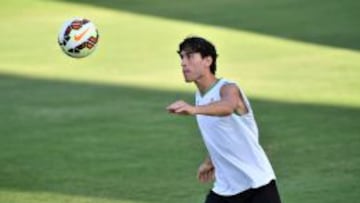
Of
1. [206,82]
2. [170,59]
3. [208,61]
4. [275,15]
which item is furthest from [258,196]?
[275,15]

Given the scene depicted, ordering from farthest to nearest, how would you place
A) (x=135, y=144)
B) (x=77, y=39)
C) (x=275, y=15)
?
(x=275, y=15), (x=135, y=144), (x=77, y=39)

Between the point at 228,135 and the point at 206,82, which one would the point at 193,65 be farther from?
the point at 228,135

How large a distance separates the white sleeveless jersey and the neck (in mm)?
31

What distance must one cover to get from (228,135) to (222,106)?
39 centimetres

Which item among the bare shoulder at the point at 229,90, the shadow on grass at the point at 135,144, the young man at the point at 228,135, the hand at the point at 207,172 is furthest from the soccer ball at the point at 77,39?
the bare shoulder at the point at 229,90

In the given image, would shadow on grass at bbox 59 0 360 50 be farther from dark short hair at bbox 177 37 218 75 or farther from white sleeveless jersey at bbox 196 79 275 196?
dark short hair at bbox 177 37 218 75

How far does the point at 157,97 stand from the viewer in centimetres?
1570

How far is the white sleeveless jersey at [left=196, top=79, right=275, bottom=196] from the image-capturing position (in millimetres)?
7035

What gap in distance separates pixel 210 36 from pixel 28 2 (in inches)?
267

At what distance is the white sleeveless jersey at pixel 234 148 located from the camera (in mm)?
7035

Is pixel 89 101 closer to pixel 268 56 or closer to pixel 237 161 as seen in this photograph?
pixel 268 56

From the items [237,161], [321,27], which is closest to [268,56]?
[321,27]

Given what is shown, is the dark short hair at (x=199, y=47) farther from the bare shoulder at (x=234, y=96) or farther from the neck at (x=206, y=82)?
the bare shoulder at (x=234, y=96)

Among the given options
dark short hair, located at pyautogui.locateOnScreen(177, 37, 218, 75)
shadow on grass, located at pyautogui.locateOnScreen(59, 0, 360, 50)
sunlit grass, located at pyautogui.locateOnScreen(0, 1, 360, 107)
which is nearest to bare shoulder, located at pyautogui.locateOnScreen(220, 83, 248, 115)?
dark short hair, located at pyautogui.locateOnScreen(177, 37, 218, 75)
